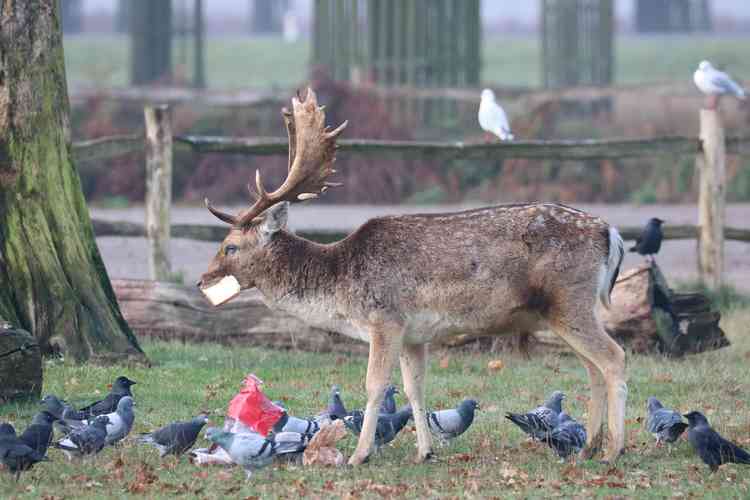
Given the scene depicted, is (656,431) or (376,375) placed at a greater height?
(376,375)

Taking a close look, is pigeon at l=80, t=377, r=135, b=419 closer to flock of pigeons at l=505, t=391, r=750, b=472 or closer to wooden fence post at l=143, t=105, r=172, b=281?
flock of pigeons at l=505, t=391, r=750, b=472

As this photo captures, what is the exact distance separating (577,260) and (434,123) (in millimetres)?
18069

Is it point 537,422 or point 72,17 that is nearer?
point 537,422

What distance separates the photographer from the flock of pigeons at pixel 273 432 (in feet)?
30.1

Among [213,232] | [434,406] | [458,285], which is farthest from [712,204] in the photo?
[458,285]

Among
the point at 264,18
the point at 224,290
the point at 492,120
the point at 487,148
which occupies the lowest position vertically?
the point at 224,290

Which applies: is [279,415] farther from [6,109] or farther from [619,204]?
[619,204]

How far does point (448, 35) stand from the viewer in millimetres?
30406

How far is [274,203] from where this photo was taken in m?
10.2

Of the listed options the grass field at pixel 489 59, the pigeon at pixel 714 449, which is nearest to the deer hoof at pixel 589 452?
the pigeon at pixel 714 449

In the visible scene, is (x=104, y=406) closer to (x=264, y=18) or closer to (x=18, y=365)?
(x=18, y=365)

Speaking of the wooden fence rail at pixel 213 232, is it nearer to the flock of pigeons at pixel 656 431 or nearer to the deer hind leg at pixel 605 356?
the flock of pigeons at pixel 656 431

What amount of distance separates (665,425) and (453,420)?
141 centimetres

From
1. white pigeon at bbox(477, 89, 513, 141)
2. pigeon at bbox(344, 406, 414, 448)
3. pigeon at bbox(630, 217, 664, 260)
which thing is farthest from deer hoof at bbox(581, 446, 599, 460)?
white pigeon at bbox(477, 89, 513, 141)
